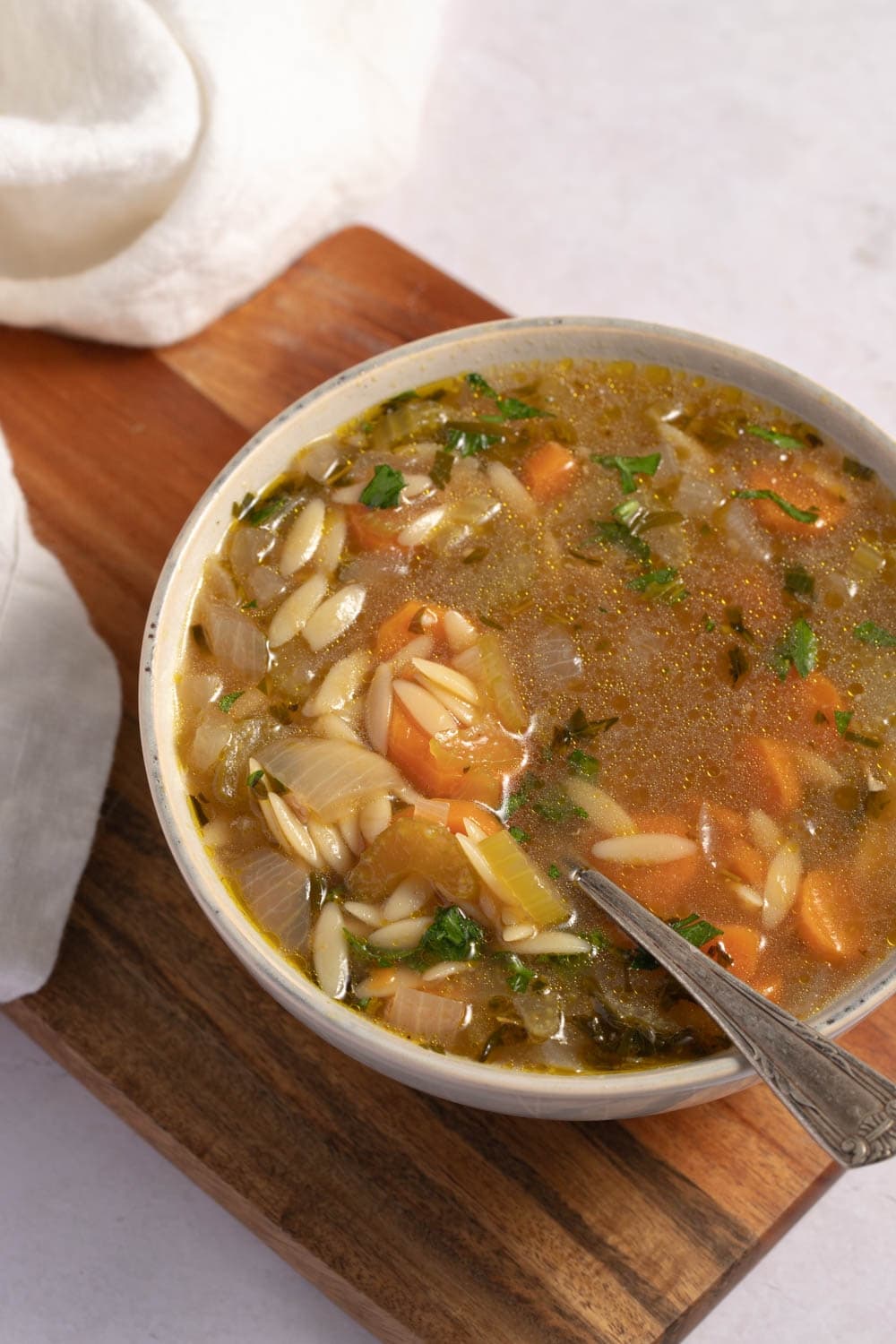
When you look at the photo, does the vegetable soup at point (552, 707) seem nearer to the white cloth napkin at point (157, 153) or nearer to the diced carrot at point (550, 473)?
the diced carrot at point (550, 473)

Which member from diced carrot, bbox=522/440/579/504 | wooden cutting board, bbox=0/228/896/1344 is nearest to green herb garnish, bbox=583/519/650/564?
diced carrot, bbox=522/440/579/504

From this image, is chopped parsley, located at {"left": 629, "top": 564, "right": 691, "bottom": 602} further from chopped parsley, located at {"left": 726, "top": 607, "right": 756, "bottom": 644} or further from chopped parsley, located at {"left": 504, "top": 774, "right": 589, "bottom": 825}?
chopped parsley, located at {"left": 504, "top": 774, "right": 589, "bottom": 825}

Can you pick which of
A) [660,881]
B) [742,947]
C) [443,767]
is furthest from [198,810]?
[742,947]

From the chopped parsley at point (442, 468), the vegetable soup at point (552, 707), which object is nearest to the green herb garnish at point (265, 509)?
the vegetable soup at point (552, 707)

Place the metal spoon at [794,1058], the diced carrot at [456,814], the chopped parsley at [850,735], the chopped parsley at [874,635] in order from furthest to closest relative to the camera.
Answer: the chopped parsley at [874,635]
the chopped parsley at [850,735]
the diced carrot at [456,814]
the metal spoon at [794,1058]

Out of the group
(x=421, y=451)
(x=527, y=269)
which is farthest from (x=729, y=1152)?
(x=527, y=269)

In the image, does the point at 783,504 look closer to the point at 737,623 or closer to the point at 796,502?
the point at 796,502

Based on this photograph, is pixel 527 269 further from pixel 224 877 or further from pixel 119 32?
pixel 224 877

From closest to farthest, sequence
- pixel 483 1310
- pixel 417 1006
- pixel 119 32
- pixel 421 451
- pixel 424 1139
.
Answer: pixel 417 1006 → pixel 483 1310 → pixel 424 1139 → pixel 421 451 → pixel 119 32
